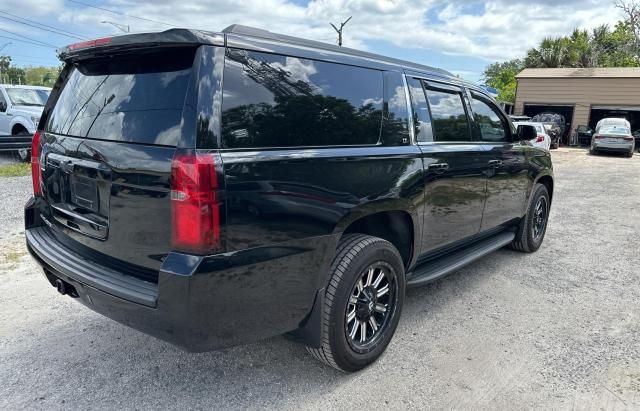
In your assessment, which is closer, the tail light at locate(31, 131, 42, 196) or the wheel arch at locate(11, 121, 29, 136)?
the tail light at locate(31, 131, 42, 196)

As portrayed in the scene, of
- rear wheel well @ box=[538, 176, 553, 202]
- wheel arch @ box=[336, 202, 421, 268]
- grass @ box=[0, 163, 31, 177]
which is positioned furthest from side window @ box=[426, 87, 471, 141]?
grass @ box=[0, 163, 31, 177]

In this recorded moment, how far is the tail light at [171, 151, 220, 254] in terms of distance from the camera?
204cm

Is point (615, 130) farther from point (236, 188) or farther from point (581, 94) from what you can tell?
point (236, 188)

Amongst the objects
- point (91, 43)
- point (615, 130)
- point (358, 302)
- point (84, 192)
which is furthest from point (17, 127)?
point (615, 130)

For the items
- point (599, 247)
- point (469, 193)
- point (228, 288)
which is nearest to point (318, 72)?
point (228, 288)

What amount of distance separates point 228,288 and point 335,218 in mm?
731

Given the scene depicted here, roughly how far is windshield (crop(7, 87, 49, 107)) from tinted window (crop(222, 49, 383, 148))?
42.1 ft

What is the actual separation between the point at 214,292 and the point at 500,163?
10.4ft

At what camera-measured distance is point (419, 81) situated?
3480 mm

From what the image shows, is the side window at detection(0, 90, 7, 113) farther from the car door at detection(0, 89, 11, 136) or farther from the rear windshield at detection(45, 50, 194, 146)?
the rear windshield at detection(45, 50, 194, 146)

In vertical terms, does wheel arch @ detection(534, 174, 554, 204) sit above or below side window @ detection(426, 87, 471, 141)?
below

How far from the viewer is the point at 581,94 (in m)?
25.9

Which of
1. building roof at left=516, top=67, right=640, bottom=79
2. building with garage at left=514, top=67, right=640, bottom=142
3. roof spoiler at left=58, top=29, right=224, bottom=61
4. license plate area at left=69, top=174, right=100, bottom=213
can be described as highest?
building roof at left=516, top=67, right=640, bottom=79

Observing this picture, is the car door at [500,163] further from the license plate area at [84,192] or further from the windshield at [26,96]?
the windshield at [26,96]
